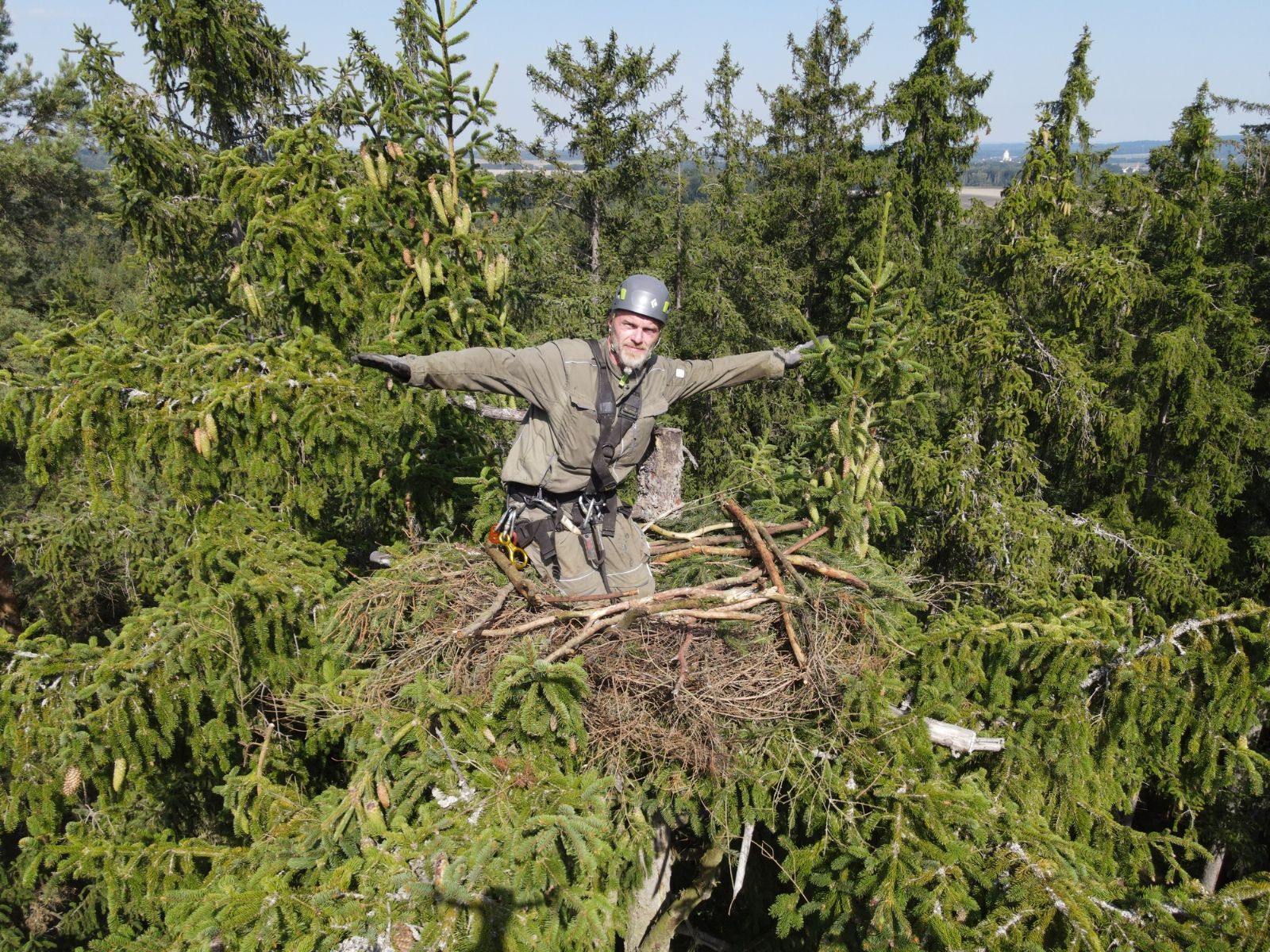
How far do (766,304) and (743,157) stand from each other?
5.54 m

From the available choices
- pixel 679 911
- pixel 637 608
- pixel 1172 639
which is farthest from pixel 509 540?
pixel 1172 639

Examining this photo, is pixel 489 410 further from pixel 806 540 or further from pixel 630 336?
pixel 806 540

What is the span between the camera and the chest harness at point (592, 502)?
439 centimetres

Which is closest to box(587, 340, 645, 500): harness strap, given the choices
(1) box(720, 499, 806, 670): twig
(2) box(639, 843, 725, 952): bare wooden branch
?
(1) box(720, 499, 806, 670): twig

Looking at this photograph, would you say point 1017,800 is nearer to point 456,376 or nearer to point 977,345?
point 456,376

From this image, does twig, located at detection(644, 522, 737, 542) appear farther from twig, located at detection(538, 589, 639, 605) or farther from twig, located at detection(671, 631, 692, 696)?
twig, located at detection(671, 631, 692, 696)

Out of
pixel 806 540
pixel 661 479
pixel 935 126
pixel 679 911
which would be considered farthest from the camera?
pixel 935 126

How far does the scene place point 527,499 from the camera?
4602mm

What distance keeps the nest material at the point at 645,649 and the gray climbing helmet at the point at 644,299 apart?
5.33 feet

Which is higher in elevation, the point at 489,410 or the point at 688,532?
the point at 489,410

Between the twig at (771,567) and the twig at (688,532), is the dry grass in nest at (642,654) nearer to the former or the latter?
the twig at (771,567)

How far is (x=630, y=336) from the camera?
4371mm

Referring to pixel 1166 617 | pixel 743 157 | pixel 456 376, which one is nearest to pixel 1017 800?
pixel 456 376

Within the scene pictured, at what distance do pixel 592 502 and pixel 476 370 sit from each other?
1107mm
